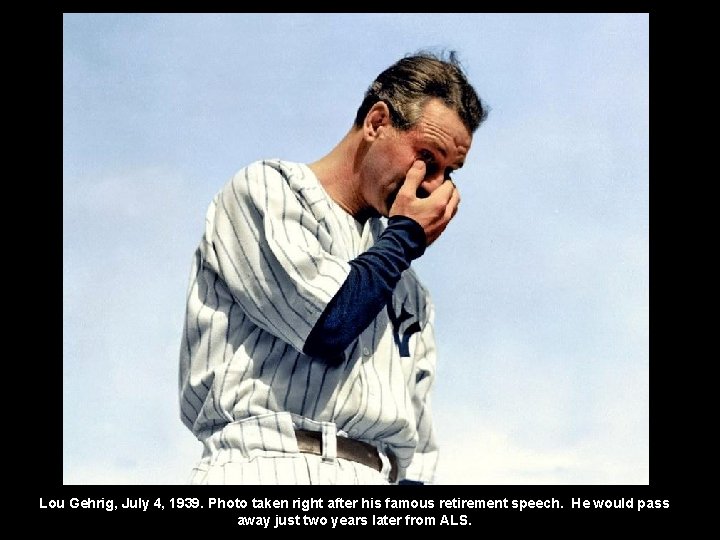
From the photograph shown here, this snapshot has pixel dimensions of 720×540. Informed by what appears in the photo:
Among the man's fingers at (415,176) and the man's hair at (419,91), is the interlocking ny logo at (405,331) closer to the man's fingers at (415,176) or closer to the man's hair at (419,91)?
the man's fingers at (415,176)

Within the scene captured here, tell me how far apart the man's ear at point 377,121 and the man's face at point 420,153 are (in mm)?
23

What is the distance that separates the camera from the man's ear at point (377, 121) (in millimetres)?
4789

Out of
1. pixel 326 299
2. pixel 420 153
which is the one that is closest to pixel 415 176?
pixel 420 153

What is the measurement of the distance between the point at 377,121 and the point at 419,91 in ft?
0.63

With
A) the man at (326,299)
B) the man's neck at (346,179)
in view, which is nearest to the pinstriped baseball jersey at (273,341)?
the man at (326,299)

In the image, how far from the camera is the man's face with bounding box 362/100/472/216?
4711mm

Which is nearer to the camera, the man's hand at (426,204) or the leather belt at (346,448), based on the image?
the leather belt at (346,448)

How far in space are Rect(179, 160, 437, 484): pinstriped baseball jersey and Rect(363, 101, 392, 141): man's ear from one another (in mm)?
291

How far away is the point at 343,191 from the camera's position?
4.85 meters

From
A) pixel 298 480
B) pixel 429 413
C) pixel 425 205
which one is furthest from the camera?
pixel 429 413

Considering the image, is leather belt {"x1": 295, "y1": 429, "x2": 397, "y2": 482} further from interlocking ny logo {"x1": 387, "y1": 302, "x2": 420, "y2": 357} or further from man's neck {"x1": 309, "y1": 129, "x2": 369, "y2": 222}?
man's neck {"x1": 309, "y1": 129, "x2": 369, "y2": 222}
